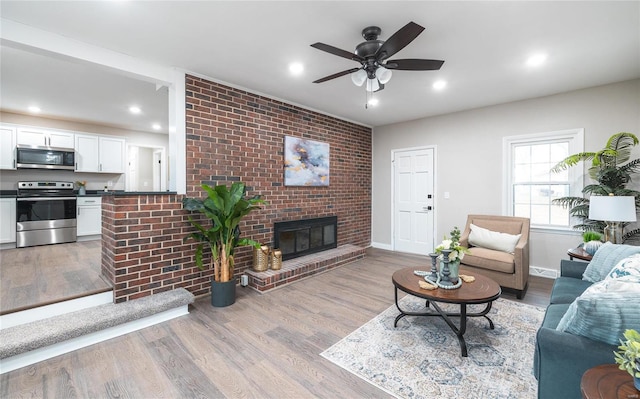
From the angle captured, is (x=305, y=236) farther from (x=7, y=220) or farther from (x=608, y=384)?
(x=7, y=220)

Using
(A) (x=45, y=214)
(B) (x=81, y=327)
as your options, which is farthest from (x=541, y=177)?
(A) (x=45, y=214)

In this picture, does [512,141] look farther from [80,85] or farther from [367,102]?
[80,85]

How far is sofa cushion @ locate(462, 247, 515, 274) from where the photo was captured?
3222 mm

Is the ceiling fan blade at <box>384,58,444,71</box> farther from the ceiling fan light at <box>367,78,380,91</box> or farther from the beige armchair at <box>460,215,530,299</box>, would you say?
the beige armchair at <box>460,215,530,299</box>

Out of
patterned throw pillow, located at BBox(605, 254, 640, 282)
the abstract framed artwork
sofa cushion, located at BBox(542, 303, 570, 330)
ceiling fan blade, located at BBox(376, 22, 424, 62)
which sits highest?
ceiling fan blade, located at BBox(376, 22, 424, 62)

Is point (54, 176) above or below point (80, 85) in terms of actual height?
below

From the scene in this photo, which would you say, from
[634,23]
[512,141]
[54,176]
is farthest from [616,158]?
[54,176]

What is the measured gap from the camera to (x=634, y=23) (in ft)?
7.34

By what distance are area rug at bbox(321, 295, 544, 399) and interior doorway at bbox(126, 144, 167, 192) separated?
254 inches

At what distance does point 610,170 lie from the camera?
10.5ft

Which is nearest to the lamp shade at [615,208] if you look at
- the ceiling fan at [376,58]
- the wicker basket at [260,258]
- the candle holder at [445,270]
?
the candle holder at [445,270]

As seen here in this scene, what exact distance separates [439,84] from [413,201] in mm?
2451

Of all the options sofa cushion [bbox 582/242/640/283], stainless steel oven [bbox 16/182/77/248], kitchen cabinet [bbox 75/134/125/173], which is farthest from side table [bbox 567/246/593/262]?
kitchen cabinet [bbox 75/134/125/173]

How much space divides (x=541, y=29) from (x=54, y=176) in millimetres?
7798
